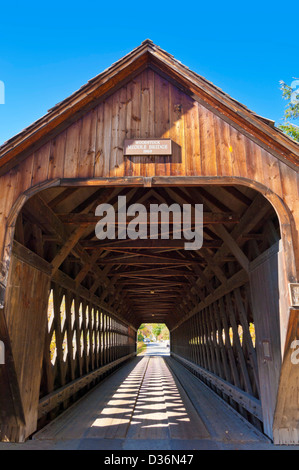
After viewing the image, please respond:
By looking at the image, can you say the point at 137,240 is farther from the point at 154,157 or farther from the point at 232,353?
the point at 154,157

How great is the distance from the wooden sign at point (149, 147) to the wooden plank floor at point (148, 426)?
13.0 ft

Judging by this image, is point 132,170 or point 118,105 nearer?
point 132,170

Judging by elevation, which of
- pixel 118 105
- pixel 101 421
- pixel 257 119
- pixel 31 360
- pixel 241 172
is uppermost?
pixel 118 105

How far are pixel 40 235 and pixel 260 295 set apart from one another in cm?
378

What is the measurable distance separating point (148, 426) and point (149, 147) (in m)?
4.55

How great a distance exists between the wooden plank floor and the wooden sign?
396 centimetres

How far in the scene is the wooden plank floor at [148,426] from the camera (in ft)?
14.9

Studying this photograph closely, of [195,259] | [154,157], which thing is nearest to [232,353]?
[195,259]

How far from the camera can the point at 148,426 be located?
5570 mm

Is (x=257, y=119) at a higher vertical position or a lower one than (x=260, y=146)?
higher

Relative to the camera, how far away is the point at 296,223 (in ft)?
13.5

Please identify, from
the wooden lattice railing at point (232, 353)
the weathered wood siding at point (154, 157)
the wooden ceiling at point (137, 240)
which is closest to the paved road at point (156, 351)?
the wooden lattice railing at point (232, 353)
